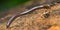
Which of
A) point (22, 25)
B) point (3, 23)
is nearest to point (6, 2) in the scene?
point (3, 23)

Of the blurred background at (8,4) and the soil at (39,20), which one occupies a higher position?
the blurred background at (8,4)

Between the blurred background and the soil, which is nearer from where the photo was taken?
the soil

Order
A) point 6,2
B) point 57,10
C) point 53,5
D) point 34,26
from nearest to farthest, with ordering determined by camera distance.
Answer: point 34,26
point 57,10
point 53,5
point 6,2

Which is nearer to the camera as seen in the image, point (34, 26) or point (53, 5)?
point (34, 26)

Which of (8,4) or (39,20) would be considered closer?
(39,20)

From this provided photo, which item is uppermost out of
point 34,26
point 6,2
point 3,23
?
point 6,2

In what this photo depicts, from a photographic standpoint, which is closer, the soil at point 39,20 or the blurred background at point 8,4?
the soil at point 39,20

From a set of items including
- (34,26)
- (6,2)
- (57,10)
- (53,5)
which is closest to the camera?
(34,26)

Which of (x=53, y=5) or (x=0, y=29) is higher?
(x=53, y=5)

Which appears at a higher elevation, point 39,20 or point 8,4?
point 8,4

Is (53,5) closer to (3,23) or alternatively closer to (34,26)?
(34,26)

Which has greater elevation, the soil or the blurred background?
the blurred background
